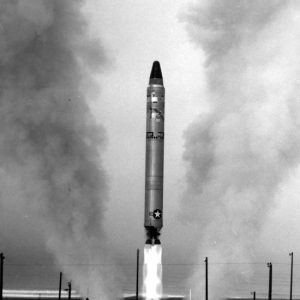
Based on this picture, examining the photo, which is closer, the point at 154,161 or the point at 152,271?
the point at 154,161

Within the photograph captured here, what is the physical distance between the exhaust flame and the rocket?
899mm

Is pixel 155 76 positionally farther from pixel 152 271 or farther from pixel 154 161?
pixel 152 271

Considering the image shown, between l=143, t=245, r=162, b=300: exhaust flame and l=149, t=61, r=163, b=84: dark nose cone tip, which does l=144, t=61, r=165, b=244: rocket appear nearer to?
l=149, t=61, r=163, b=84: dark nose cone tip

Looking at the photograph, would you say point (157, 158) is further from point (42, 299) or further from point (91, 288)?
point (42, 299)

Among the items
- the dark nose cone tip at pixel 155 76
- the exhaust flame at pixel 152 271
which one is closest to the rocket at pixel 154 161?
the dark nose cone tip at pixel 155 76

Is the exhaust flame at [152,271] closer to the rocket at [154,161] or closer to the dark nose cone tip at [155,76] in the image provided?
the rocket at [154,161]

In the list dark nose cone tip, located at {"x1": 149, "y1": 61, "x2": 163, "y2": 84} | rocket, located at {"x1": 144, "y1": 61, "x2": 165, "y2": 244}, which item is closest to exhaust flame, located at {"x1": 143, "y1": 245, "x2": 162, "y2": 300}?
rocket, located at {"x1": 144, "y1": 61, "x2": 165, "y2": 244}

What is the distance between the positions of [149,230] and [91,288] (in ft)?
70.2

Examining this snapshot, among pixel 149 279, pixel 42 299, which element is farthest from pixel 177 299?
pixel 149 279

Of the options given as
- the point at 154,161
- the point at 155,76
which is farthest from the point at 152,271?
the point at 155,76

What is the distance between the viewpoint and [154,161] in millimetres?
78625

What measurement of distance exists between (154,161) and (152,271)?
895cm

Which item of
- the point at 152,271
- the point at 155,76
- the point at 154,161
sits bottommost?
the point at 152,271

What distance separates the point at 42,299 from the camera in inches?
5344
